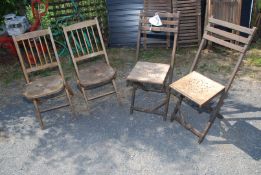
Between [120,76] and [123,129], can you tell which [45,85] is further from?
[120,76]

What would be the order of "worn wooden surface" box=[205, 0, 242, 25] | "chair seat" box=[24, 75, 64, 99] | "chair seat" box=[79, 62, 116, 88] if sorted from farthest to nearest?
"worn wooden surface" box=[205, 0, 242, 25] < "chair seat" box=[79, 62, 116, 88] < "chair seat" box=[24, 75, 64, 99]

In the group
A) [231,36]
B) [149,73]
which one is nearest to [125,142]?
[149,73]

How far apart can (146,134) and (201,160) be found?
0.94 metres

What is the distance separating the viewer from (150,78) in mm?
4512

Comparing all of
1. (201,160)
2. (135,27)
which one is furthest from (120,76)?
(201,160)

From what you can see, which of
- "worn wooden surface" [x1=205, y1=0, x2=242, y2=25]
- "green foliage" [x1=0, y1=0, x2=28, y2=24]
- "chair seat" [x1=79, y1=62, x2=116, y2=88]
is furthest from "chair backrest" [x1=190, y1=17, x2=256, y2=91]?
"green foliage" [x1=0, y1=0, x2=28, y2=24]

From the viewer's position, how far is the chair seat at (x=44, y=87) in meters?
4.58

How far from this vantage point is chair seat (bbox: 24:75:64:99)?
458 centimetres

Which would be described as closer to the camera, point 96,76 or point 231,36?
point 231,36

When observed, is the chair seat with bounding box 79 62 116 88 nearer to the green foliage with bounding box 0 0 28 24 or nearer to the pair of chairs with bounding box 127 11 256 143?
the pair of chairs with bounding box 127 11 256 143

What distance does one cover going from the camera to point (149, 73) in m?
4.65

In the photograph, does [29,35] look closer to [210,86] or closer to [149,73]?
[149,73]

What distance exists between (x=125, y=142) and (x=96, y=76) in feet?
3.88

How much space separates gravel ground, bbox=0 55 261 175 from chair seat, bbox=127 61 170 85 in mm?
809
